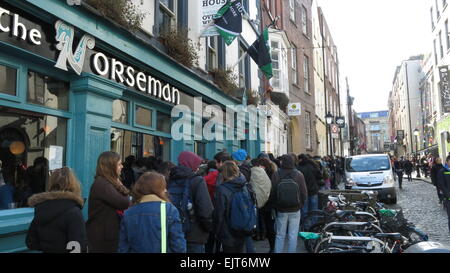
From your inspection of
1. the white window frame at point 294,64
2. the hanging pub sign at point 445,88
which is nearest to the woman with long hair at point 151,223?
the white window frame at point 294,64

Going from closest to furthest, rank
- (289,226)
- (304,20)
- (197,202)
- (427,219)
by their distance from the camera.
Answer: (197,202), (289,226), (427,219), (304,20)

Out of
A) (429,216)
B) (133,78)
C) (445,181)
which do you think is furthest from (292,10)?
(133,78)

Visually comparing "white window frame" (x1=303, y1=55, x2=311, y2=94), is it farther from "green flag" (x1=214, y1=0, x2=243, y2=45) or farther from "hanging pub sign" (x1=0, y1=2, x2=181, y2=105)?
"hanging pub sign" (x1=0, y1=2, x2=181, y2=105)

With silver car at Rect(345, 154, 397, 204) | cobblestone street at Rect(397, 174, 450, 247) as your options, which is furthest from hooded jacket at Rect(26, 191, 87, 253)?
silver car at Rect(345, 154, 397, 204)

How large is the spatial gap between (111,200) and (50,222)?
626mm

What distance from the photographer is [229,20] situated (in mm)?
9148

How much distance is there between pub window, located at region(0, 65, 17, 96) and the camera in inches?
174

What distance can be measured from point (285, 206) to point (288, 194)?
204 mm

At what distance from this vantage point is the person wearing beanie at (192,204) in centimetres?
396

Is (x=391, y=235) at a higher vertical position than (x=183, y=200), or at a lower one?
lower

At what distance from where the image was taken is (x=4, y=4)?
4312mm

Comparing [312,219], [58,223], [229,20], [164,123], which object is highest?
[229,20]

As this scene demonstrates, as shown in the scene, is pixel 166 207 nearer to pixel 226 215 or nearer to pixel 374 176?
pixel 226 215

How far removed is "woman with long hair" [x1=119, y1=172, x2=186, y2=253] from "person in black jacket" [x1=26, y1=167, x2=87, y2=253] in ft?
1.19
